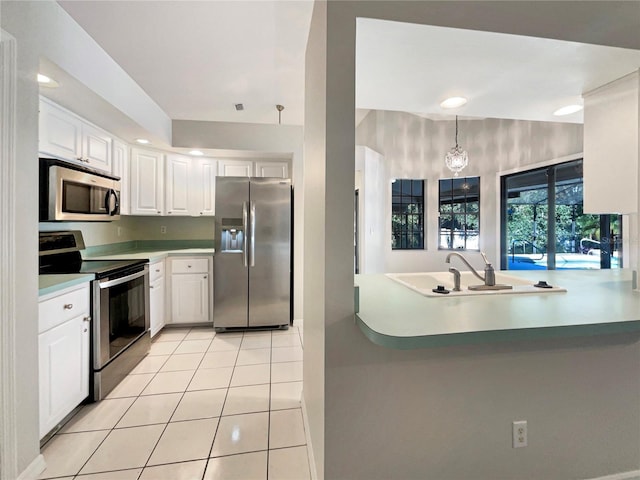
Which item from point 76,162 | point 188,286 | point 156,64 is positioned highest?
point 156,64

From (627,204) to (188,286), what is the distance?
12.8ft

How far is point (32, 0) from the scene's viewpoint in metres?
1.51

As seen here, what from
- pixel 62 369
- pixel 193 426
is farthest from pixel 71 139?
pixel 193 426

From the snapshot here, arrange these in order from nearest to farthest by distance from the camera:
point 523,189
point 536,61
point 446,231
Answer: point 536,61 → point 523,189 → point 446,231

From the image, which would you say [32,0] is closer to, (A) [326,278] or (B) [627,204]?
(A) [326,278]

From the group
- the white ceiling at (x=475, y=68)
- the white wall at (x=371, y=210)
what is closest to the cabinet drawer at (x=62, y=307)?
the white ceiling at (x=475, y=68)

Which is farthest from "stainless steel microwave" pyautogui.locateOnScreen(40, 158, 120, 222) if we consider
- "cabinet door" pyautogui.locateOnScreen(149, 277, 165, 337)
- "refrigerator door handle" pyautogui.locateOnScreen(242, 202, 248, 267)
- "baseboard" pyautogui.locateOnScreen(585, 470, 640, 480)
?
"baseboard" pyautogui.locateOnScreen(585, 470, 640, 480)

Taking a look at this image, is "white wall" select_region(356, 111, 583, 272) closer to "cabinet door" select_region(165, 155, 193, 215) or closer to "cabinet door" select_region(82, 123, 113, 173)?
"cabinet door" select_region(165, 155, 193, 215)

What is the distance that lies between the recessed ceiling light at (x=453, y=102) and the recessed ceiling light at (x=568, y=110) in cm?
74

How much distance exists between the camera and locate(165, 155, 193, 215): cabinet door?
146 inches

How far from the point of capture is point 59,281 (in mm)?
1767

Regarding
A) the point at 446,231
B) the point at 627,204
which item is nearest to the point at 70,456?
the point at 627,204

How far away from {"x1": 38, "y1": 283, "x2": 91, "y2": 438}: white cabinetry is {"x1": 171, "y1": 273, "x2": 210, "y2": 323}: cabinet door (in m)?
1.52

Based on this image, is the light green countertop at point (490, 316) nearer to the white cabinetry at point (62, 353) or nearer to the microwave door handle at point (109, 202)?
the white cabinetry at point (62, 353)
